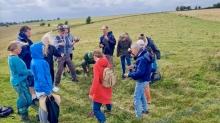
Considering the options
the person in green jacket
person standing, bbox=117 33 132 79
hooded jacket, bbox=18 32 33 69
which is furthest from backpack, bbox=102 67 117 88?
the person in green jacket

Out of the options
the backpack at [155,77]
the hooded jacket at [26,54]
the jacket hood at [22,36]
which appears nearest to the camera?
the hooded jacket at [26,54]

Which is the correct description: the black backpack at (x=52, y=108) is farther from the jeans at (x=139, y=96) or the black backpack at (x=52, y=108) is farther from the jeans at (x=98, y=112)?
the jeans at (x=139, y=96)

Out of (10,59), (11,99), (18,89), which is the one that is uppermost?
(10,59)

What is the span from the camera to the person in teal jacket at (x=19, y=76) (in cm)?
1158

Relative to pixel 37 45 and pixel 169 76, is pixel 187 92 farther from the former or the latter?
pixel 37 45

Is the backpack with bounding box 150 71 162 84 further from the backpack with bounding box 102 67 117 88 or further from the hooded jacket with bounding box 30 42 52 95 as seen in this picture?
the hooded jacket with bounding box 30 42 52 95

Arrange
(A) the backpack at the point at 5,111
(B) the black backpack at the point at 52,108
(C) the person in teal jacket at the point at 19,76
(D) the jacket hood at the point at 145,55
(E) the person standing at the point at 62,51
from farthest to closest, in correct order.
Result: (E) the person standing at the point at 62,51, (A) the backpack at the point at 5,111, (D) the jacket hood at the point at 145,55, (C) the person in teal jacket at the point at 19,76, (B) the black backpack at the point at 52,108

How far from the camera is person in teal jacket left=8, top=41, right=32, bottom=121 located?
11.6 m

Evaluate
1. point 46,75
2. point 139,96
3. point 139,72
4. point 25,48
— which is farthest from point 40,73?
point 25,48

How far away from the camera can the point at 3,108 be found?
45.9 feet

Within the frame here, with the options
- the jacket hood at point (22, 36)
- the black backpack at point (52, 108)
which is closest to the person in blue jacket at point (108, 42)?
the jacket hood at point (22, 36)

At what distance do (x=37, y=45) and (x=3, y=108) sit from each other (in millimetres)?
3955

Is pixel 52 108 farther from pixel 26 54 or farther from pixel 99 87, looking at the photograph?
pixel 26 54

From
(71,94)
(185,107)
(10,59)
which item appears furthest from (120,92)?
(10,59)
